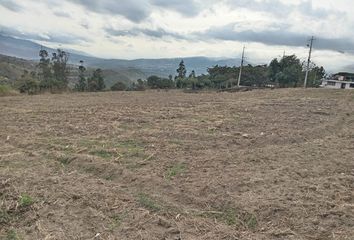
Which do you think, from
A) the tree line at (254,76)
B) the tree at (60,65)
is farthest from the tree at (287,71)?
the tree at (60,65)

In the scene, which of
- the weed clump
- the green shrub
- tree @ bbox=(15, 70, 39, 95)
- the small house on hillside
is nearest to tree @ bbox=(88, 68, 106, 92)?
tree @ bbox=(15, 70, 39, 95)

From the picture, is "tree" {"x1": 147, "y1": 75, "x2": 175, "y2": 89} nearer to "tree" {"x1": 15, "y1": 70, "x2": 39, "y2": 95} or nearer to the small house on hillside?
"tree" {"x1": 15, "y1": 70, "x2": 39, "y2": 95}

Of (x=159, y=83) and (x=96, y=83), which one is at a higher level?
(x=159, y=83)

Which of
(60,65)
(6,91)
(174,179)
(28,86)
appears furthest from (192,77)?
(174,179)

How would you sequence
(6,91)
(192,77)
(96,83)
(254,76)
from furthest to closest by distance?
(254,76)
(192,77)
(96,83)
(6,91)

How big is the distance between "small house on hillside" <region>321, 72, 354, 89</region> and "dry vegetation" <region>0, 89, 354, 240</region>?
45218 mm

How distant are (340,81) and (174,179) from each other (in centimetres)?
5293

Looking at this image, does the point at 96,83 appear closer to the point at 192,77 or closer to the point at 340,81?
the point at 192,77

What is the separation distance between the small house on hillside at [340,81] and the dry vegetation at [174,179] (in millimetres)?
45218

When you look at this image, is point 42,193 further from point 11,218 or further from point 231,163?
point 231,163

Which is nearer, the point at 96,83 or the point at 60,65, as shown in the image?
the point at 96,83

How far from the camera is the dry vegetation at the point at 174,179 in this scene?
4340 mm

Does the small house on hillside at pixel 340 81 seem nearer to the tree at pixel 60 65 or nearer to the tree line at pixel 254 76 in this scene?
the tree line at pixel 254 76

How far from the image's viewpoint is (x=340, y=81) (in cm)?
5341
